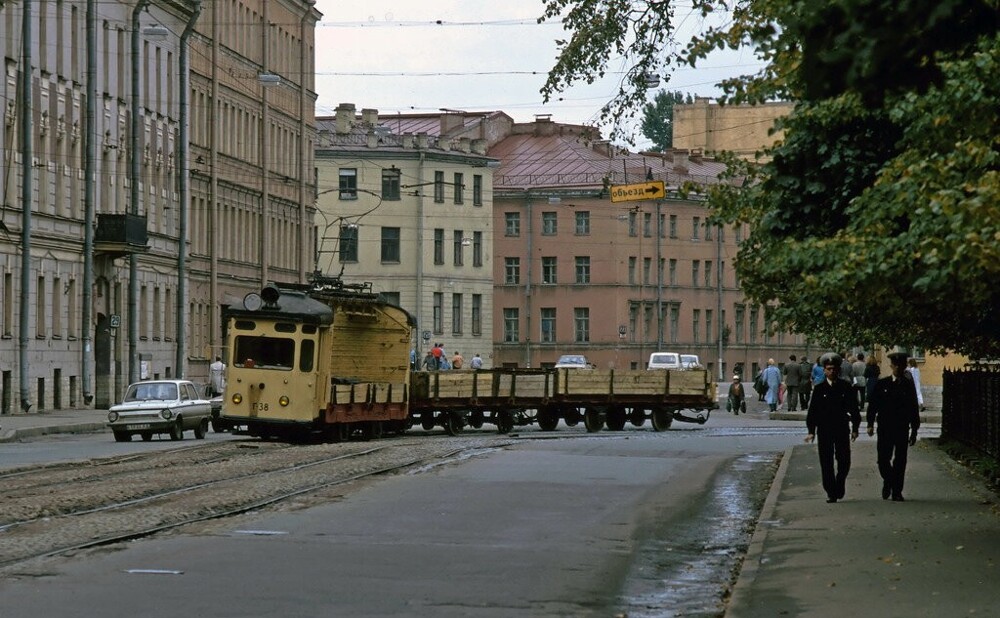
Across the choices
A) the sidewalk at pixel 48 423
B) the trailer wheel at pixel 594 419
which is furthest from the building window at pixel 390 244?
the trailer wheel at pixel 594 419

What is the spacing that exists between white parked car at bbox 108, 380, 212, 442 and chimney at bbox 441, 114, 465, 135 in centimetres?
7219

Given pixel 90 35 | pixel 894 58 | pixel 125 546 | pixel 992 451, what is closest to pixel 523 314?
pixel 90 35

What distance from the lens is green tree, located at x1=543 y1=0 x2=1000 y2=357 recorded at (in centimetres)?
718

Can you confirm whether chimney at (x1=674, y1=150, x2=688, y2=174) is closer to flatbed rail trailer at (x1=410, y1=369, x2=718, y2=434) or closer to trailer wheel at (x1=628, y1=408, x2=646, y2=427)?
flatbed rail trailer at (x1=410, y1=369, x2=718, y2=434)

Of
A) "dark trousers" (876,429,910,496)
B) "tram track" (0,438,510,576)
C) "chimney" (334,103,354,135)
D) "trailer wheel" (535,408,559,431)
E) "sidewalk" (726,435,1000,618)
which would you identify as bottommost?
"tram track" (0,438,510,576)

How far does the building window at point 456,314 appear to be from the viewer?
107 meters

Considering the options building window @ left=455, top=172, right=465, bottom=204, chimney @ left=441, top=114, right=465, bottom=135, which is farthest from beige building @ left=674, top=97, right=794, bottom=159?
building window @ left=455, top=172, right=465, bottom=204

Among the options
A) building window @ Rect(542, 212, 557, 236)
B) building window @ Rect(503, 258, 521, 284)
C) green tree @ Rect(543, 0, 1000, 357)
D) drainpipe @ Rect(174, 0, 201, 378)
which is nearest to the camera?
green tree @ Rect(543, 0, 1000, 357)

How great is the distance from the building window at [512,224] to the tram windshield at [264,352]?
250 feet

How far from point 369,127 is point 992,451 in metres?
A: 80.1

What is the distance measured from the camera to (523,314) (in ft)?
378

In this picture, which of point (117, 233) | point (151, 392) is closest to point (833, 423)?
point (151, 392)

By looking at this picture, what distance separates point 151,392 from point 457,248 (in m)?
66.0

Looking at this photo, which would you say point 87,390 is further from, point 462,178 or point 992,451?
point 462,178
